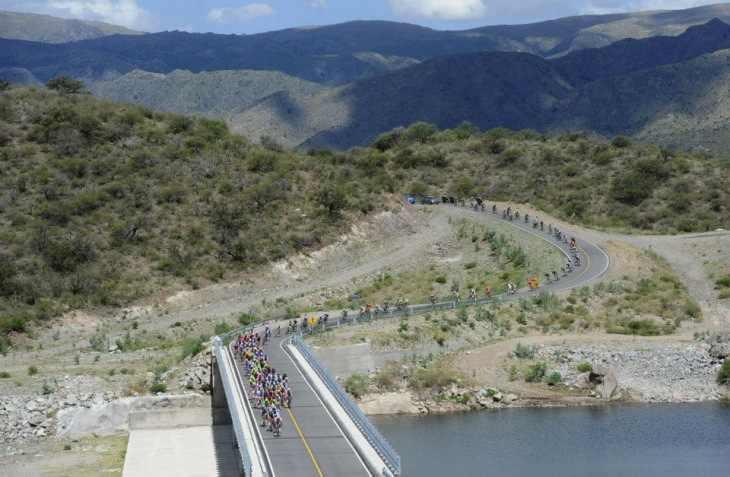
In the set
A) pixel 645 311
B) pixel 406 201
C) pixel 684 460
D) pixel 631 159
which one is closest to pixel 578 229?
pixel 406 201

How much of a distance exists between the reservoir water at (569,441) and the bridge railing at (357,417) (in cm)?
462

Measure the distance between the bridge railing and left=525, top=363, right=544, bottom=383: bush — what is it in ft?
46.0

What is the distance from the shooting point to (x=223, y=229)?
302 ft

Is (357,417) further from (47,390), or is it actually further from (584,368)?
(584,368)

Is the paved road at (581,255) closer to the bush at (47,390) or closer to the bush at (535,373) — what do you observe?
the bush at (535,373)

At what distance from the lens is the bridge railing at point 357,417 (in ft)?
118

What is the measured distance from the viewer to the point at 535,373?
62.5m

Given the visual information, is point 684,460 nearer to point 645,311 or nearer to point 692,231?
point 645,311

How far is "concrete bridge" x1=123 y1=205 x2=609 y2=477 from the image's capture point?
122ft

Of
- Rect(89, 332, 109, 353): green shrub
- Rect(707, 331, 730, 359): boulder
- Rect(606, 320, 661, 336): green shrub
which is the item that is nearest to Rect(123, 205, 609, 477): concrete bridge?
Rect(89, 332, 109, 353): green shrub

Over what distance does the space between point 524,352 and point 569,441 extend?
1391 cm

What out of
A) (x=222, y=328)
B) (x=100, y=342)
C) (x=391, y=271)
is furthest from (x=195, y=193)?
(x=100, y=342)

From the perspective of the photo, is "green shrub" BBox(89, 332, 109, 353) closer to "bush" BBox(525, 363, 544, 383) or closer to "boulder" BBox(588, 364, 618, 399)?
"bush" BBox(525, 363, 544, 383)

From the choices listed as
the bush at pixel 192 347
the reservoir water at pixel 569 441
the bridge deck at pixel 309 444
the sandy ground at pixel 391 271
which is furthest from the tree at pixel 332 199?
the bridge deck at pixel 309 444
